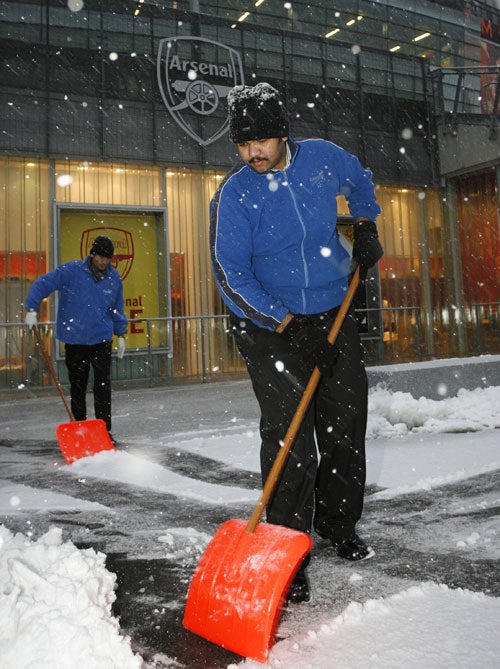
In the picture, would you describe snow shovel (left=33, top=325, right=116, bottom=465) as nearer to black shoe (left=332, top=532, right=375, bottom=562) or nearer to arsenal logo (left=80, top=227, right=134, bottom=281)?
black shoe (left=332, top=532, right=375, bottom=562)

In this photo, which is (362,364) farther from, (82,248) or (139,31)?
(139,31)

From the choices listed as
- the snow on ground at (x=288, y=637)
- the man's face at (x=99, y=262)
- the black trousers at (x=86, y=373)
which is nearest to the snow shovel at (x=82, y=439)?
the black trousers at (x=86, y=373)

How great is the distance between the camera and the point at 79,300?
5.82 meters

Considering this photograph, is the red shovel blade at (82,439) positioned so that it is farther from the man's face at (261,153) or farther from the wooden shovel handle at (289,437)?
the man's face at (261,153)

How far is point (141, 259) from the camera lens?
13.4m

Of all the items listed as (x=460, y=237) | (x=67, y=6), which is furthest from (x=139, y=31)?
(x=460, y=237)

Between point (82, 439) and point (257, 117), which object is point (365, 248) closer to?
point (257, 117)

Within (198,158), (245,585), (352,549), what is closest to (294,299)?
(352,549)

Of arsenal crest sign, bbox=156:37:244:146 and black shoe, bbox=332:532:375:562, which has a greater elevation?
arsenal crest sign, bbox=156:37:244:146

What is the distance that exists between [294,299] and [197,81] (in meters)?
12.2

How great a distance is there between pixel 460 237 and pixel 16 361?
11411mm

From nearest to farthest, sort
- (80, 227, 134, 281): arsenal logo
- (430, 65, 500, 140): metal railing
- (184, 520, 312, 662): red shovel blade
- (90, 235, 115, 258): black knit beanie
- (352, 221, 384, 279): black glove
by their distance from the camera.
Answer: (184, 520, 312, 662): red shovel blade
(352, 221, 384, 279): black glove
(90, 235, 115, 258): black knit beanie
(80, 227, 134, 281): arsenal logo
(430, 65, 500, 140): metal railing

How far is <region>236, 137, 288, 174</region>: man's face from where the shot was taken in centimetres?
259

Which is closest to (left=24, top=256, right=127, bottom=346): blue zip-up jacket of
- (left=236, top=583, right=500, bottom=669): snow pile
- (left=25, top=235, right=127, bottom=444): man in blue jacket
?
(left=25, top=235, right=127, bottom=444): man in blue jacket
